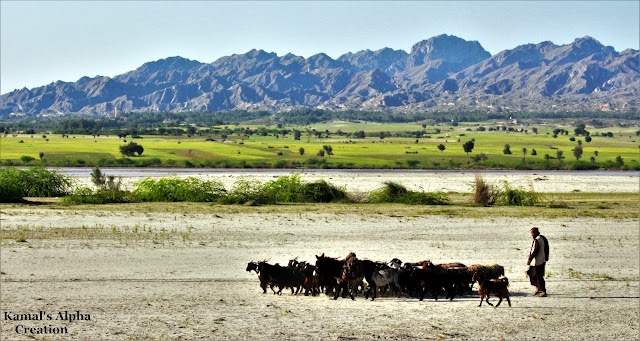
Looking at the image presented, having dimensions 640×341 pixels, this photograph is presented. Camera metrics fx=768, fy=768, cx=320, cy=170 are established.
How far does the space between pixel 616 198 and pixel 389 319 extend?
3880cm

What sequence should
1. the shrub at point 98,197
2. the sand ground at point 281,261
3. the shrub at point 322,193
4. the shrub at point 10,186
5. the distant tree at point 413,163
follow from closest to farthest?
the sand ground at point 281,261, the shrub at point 98,197, the shrub at point 10,186, the shrub at point 322,193, the distant tree at point 413,163

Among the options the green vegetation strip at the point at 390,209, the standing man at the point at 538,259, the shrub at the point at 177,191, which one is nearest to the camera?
the standing man at the point at 538,259

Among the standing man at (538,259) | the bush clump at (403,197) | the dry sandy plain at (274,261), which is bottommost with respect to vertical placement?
the dry sandy plain at (274,261)

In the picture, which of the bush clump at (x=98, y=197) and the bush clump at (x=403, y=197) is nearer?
the bush clump at (x=98, y=197)

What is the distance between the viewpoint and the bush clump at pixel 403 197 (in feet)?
143

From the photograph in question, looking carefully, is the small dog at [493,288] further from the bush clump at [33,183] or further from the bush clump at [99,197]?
the bush clump at [33,183]

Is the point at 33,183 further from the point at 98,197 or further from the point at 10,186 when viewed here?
the point at 98,197

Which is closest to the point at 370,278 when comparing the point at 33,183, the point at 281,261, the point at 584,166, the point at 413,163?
the point at 281,261

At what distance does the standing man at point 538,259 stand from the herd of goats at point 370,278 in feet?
3.40

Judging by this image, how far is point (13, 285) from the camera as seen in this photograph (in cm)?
1967

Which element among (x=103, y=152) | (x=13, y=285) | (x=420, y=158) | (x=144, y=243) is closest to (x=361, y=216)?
(x=144, y=243)

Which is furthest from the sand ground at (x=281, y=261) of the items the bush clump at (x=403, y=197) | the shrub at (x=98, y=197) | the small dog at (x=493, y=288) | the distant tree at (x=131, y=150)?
the distant tree at (x=131, y=150)

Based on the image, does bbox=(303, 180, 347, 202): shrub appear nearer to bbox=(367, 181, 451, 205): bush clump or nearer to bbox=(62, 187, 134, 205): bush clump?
bbox=(367, 181, 451, 205): bush clump

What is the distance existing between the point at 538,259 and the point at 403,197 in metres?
25.7
